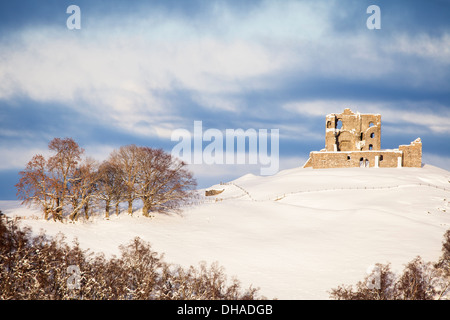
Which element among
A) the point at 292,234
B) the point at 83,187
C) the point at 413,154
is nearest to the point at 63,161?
the point at 83,187

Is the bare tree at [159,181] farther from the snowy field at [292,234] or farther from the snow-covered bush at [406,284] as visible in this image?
the snow-covered bush at [406,284]

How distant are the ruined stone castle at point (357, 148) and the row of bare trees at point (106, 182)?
40.9 m

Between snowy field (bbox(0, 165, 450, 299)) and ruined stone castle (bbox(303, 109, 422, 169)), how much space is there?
77.9 feet

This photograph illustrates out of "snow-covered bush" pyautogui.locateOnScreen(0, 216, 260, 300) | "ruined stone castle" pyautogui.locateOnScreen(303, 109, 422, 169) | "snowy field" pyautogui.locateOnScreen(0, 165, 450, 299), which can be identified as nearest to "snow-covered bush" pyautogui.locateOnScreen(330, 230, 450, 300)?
"snowy field" pyautogui.locateOnScreen(0, 165, 450, 299)

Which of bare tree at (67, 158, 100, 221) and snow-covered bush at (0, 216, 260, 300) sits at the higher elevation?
bare tree at (67, 158, 100, 221)

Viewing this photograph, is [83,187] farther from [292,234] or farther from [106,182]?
[292,234]

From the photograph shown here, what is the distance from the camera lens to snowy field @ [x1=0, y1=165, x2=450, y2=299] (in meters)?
26.2

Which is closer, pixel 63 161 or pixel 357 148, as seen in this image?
pixel 63 161

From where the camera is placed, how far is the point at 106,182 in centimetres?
3806

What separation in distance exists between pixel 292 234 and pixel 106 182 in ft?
59.8

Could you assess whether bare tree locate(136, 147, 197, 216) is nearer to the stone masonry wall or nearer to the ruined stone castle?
the ruined stone castle

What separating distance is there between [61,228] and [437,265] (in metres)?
26.7

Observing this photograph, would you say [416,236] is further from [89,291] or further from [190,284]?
[89,291]
